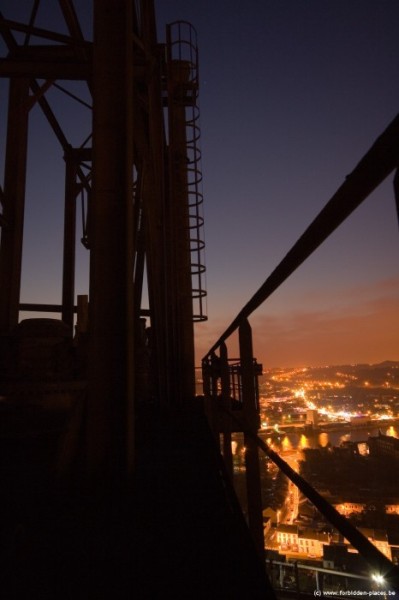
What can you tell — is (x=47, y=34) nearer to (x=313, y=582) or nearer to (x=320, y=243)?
(x=320, y=243)

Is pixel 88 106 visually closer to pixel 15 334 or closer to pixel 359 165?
pixel 15 334

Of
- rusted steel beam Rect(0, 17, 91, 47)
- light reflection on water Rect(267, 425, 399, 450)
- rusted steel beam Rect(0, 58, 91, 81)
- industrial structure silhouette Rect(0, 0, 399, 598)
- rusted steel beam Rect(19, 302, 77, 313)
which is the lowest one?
light reflection on water Rect(267, 425, 399, 450)

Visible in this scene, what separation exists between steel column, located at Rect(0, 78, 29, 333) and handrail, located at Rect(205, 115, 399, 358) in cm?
658

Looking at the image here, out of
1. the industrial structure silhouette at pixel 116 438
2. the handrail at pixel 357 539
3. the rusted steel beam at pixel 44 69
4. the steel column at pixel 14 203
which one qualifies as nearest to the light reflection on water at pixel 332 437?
the steel column at pixel 14 203

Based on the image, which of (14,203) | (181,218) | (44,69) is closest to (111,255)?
(44,69)

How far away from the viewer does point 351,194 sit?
69 centimetres

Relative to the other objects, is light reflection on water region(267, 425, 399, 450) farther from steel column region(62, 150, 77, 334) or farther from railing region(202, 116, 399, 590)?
railing region(202, 116, 399, 590)

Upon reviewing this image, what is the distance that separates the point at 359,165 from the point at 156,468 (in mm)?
2929

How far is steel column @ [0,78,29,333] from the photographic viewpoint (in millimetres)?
6547

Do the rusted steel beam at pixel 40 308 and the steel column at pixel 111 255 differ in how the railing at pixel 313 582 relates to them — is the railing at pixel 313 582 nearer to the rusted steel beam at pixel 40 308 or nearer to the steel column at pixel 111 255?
the steel column at pixel 111 255

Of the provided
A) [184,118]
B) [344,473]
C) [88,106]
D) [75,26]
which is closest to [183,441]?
[75,26]

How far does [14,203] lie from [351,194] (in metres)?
7.30

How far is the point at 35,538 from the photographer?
1678 millimetres

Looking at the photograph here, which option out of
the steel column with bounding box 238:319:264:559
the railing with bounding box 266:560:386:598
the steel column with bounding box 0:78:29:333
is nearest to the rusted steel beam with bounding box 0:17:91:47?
the steel column with bounding box 0:78:29:333
